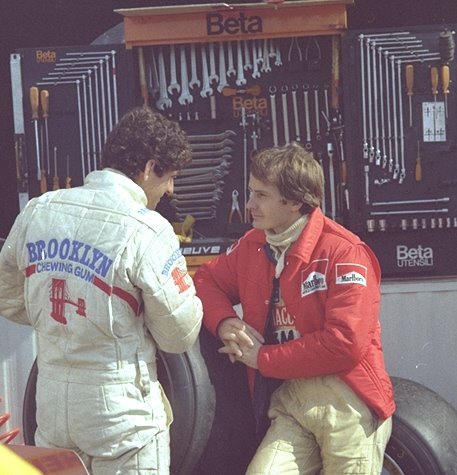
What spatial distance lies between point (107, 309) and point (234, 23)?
98.1 inches

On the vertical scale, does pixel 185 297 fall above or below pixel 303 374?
above

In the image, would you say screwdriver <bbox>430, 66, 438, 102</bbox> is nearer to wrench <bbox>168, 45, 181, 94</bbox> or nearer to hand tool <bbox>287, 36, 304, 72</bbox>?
hand tool <bbox>287, 36, 304, 72</bbox>

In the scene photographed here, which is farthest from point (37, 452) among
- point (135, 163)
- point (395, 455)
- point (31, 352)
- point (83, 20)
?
point (83, 20)

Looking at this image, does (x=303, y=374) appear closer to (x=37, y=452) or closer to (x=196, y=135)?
(x=37, y=452)

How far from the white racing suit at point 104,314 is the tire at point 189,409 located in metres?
0.69

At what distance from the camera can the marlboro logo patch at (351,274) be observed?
356 centimetres

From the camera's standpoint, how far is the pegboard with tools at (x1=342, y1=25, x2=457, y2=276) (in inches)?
207

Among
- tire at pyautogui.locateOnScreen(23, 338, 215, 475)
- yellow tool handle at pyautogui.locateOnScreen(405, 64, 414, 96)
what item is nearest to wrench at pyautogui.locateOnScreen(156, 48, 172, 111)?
yellow tool handle at pyautogui.locateOnScreen(405, 64, 414, 96)

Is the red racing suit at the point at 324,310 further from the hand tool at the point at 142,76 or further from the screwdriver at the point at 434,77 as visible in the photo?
the hand tool at the point at 142,76

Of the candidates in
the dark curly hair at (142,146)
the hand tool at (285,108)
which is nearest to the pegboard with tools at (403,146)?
the hand tool at (285,108)

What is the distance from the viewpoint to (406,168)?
531 centimetres

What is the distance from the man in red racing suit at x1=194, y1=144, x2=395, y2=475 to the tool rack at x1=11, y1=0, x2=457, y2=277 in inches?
61.5

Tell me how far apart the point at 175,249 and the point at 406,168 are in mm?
2304

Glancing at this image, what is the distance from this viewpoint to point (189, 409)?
3998mm
